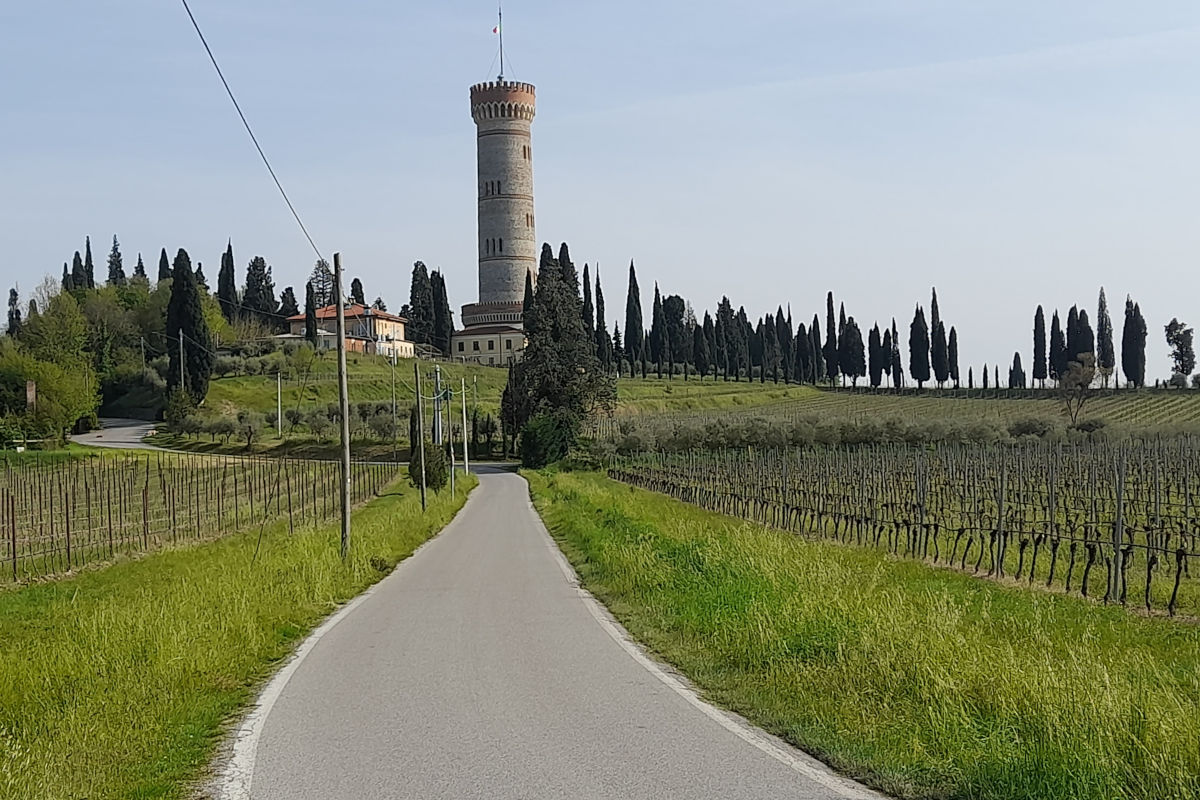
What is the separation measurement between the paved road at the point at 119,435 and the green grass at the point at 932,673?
6584 centimetres

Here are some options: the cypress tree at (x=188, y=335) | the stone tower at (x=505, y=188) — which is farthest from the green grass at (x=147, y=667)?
the stone tower at (x=505, y=188)

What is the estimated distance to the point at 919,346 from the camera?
10800cm

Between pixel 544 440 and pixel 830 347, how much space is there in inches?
1991

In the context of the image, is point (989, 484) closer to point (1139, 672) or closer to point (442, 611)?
point (442, 611)

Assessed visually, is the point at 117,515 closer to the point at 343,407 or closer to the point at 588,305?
the point at 343,407

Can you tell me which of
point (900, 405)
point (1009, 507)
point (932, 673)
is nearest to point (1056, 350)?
point (900, 405)

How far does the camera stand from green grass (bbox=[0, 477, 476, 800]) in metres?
6.57

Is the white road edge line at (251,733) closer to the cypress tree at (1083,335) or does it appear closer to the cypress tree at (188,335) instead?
the cypress tree at (188,335)

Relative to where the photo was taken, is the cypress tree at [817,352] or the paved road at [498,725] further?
the cypress tree at [817,352]

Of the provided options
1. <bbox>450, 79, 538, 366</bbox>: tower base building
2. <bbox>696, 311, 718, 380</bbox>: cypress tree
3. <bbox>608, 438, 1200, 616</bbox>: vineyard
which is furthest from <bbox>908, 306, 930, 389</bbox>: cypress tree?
<bbox>608, 438, 1200, 616</bbox>: vineyard

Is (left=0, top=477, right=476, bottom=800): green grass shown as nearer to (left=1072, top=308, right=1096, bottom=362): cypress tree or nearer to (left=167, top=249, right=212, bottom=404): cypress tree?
(left=167, top=249, right=212, bottom=404): cypress tree

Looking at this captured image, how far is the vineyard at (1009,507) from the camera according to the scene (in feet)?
59.4

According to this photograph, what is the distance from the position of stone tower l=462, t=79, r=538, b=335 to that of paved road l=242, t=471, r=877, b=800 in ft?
346

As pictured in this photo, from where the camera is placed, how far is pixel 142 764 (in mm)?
6855
